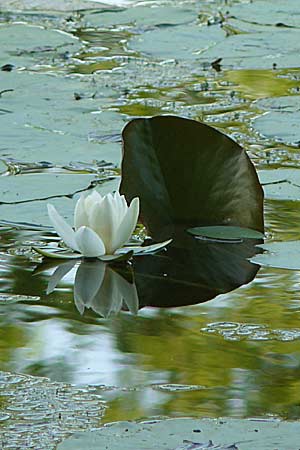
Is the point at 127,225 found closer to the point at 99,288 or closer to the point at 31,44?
the point at 99,288

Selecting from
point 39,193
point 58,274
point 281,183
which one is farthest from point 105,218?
point 281,183

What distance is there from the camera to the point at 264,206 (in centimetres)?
231

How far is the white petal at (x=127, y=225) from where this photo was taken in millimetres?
1986

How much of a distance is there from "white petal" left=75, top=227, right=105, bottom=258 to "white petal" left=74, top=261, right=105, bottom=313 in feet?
0.06

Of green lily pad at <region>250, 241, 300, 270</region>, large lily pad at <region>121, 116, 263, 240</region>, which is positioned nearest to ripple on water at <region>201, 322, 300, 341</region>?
green lily pad at <region>250, 241, 300, 270</region>

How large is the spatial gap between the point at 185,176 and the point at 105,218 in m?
0.25

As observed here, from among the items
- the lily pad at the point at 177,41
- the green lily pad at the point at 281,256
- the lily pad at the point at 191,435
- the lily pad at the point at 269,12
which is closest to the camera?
the lily pad at the point at 191,435

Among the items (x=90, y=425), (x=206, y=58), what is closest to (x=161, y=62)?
(x=206, y=58)

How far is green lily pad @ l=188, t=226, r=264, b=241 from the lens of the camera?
2.12 meters

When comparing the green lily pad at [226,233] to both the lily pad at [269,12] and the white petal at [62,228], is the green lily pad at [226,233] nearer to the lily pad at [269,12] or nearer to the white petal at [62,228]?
the white petal at [62,228]

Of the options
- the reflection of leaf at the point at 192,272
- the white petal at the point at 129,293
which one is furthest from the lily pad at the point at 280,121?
the white petal at the point at 129,293

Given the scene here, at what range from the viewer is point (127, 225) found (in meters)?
1.99

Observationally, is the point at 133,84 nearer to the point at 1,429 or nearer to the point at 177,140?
the point at 177,140

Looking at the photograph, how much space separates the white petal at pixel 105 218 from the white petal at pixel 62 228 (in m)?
0.04
